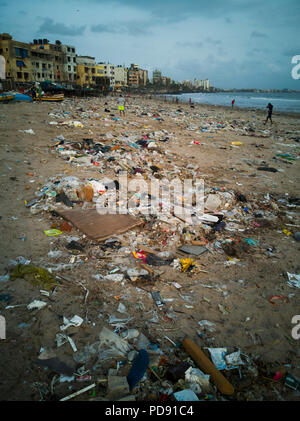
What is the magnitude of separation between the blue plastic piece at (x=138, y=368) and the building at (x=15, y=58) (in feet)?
112

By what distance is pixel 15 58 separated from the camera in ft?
86.3

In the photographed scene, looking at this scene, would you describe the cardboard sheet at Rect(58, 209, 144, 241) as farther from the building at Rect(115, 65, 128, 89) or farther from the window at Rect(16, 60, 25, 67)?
the building at Rect(115, 65, 128, 89)

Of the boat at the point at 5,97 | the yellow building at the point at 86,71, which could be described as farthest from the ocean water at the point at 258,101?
the boat at the point at 5,97

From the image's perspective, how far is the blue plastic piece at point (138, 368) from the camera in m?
1.54

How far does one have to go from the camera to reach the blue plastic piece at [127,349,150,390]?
5.04ft

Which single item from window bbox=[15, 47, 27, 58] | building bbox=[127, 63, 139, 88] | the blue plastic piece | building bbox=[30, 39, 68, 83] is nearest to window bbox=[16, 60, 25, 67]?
window bbox=[15, 47, 27, 58]

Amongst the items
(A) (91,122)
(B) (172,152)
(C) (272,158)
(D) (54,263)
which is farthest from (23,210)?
(C) (272,158)

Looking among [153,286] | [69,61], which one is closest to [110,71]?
[69,61]

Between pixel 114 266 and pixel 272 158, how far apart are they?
7.30 m

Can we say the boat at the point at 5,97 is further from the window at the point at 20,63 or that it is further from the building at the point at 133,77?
the building at the point at 133,77

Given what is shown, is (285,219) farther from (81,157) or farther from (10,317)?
(81,157)

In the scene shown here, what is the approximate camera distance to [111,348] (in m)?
1.74

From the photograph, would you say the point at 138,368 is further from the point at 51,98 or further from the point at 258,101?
the point at 258,101

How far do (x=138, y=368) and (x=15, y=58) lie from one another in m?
35.1
